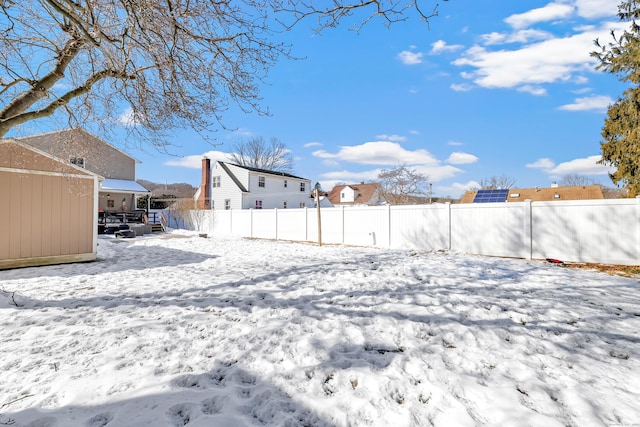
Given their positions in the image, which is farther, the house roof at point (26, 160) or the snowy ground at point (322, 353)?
the house roof at point (26, 160)

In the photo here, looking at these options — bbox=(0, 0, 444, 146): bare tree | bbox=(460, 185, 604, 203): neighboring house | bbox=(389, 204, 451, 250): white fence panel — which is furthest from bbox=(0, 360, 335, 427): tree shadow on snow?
bbox=(460, 185, 604, 203): neighboring house

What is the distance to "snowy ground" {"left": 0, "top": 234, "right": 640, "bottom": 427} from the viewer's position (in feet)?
6.27

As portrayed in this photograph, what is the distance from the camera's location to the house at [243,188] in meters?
24.5

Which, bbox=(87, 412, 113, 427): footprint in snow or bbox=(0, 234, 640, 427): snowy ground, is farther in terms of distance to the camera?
bbox=(0, 234, 640, 427): snowy ground

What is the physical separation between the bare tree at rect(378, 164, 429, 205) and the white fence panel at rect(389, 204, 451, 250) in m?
17.7

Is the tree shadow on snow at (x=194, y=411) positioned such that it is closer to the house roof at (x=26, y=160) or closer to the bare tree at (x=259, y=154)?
the house roof at (x=26, y=160)

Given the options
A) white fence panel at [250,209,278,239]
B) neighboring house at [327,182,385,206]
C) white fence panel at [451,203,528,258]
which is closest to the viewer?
white fence panel at [451,203,528,258]

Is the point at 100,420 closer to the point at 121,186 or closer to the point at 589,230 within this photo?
the point at 589,230

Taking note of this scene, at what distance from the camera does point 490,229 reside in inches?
341

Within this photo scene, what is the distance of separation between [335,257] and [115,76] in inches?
235

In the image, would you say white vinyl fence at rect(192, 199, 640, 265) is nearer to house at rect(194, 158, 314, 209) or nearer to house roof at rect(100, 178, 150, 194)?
house at rect(194, 158, 314, 209)

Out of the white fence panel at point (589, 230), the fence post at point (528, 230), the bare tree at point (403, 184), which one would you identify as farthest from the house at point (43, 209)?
the bare tree at point (403, 184)

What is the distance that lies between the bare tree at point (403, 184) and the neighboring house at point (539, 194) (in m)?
4.20

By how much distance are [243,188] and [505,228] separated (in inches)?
775
